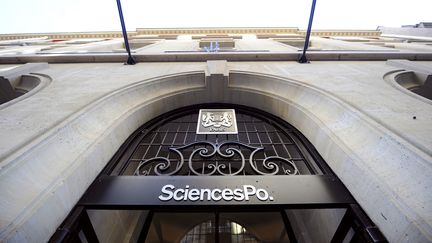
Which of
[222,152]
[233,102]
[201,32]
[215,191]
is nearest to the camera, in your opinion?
[215,191]

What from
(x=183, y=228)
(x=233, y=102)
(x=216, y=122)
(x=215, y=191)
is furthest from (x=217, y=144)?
(x=183, y=228)

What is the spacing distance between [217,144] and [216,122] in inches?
34.0

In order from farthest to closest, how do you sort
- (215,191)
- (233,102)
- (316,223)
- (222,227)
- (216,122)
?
(222,227) → (233,102) → (216,122) → (316,223) → (215,191)

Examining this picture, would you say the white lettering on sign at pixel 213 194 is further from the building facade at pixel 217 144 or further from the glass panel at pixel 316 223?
the glass panel at pixel 316 223

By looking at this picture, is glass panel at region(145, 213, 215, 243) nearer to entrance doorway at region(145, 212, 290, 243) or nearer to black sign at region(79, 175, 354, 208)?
entrance doorway at region(145, 212, 290, 243)

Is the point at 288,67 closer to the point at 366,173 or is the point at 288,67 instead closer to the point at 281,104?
the point at 281,104

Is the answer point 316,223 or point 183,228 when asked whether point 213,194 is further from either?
point 183,228

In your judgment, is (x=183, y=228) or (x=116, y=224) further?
(x=183, y=228)

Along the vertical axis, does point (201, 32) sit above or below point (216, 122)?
above

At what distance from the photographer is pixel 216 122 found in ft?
17.6

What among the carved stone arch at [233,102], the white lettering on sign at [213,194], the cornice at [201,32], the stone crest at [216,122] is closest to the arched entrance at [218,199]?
the white lettering on sign at [213,194]

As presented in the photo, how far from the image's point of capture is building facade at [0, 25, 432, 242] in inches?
97.8

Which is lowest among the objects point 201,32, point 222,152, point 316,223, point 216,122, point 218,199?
point 218,199

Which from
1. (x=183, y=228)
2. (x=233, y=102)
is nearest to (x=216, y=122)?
(x=233, y=102)
